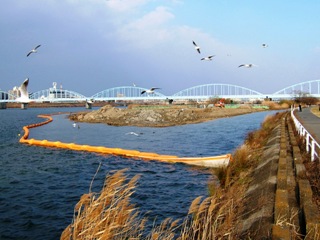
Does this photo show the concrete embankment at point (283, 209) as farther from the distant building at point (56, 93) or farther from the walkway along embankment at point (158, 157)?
the distant building at point (56, 93)

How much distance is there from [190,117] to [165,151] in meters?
35.8

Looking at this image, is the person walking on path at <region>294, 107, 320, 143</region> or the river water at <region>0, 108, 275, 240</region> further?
the person walking on path at <region>294, 107, 320, 143</region>

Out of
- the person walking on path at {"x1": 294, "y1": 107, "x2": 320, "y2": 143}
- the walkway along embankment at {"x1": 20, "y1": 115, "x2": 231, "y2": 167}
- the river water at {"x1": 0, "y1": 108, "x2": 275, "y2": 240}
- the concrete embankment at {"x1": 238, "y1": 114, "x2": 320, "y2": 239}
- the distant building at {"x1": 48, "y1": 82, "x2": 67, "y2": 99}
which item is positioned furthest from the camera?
the distant building at {"x1": 48, "y1": 82, "x2": 67, "y2": 99}

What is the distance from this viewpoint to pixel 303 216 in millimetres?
5406

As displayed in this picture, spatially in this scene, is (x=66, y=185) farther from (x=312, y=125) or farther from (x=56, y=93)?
(x=56, y=93)

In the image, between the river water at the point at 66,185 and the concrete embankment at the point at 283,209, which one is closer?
the concrete embankment at the point at 283,209

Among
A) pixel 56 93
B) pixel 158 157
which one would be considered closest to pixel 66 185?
pixel 158 157

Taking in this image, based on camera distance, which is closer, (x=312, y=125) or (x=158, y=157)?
(x=158, y=157)

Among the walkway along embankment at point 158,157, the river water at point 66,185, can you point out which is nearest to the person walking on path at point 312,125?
the walkway along embankment at point 158,157

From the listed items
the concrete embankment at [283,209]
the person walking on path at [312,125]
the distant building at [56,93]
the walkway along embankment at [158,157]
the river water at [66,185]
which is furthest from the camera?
the distant building at [56,93]

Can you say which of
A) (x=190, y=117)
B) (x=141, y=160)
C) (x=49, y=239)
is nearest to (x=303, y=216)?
(x=49, y=239)

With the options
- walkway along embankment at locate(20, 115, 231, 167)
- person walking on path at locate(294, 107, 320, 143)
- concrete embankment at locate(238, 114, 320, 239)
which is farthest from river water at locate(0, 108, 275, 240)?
person walking on path at locate(294, 107, 320, 143)

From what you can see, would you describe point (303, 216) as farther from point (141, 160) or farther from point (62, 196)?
point (141, 160)

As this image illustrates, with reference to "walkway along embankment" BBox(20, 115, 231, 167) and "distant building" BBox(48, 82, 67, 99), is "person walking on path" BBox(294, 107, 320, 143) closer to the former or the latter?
"walkway along embankment" BBox(20, 115, 231, 167)
